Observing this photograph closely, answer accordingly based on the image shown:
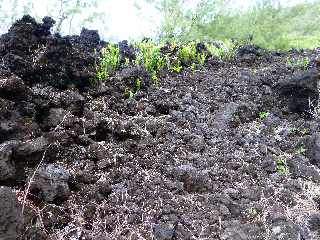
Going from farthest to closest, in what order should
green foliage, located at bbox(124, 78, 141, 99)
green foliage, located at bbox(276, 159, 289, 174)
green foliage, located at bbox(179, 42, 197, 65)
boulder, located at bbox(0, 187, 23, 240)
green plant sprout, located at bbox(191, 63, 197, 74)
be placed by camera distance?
green foliage, located at bbox(179, 42, 197, 65) → green plant sprout, located at bbox(191, 63, 197, 74) → green foliage, located at bbox(124, 78, 141, 99) → green foliage, located at bbox(276, 159, 289, 174) → boulder, located at bbox(0, 187, 23, 240)

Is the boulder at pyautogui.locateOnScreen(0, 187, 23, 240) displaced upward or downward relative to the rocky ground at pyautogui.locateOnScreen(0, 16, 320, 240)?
downward

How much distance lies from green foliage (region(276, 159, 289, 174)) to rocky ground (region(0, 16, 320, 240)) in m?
0.01

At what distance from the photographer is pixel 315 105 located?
5184 mm

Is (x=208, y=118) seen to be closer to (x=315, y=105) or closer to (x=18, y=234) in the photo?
(x=315, y=105)

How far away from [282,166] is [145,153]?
4.21 feet

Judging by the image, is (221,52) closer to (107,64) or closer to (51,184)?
(107,64)

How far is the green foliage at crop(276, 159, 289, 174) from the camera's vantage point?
4.16 metres

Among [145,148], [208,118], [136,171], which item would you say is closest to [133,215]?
[136,171]

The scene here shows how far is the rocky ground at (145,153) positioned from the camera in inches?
129

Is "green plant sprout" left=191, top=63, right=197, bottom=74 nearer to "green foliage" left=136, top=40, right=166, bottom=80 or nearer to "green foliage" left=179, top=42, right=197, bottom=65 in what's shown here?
"green foliage" left=179, top=42, right=197, bottom=65

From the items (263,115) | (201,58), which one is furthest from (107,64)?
(263,115)

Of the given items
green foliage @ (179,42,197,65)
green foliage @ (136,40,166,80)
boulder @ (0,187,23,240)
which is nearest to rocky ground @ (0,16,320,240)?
boulder @ (0,187,23,240)

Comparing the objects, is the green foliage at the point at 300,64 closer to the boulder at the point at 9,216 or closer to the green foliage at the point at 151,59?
the green foliage at the point at 151,59

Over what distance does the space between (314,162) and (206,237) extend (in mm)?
1570
